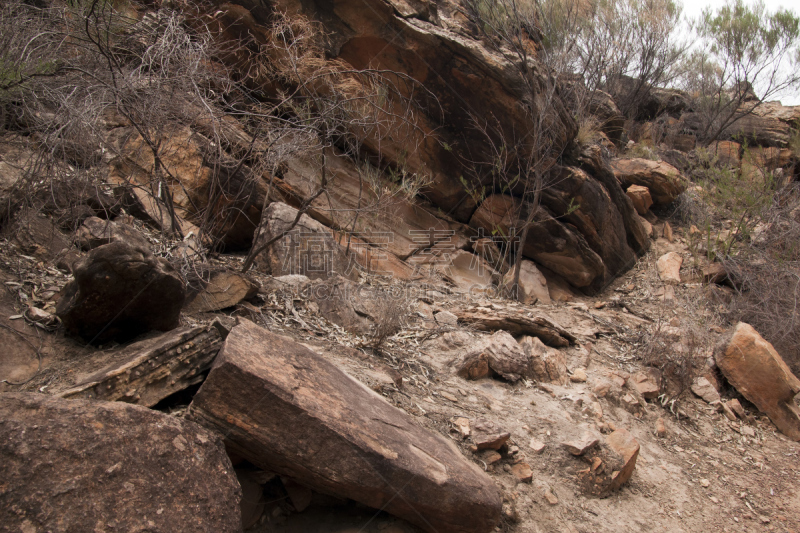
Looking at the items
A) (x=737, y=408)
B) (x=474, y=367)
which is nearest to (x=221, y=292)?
(x=474, y=367)

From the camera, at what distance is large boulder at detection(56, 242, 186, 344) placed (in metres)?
2.30

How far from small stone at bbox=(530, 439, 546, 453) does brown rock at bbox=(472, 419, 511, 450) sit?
253 millimetres

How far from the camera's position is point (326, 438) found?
5.89 ft

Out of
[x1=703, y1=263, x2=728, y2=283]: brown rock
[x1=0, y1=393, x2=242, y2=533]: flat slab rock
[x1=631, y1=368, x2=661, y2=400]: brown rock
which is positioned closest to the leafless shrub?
[x1=0, y1=393, x2=242, y2=533]: flat slab rock

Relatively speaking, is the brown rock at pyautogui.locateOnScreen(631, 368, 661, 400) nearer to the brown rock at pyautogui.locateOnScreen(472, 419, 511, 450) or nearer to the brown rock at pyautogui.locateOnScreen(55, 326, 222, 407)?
the brown rock at pyautogui.locateOnScreen(472, 419, 511, 450)

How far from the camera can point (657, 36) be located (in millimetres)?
10172

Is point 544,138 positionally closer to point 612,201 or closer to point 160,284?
point 612,201

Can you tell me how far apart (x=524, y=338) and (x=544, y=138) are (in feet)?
10.7

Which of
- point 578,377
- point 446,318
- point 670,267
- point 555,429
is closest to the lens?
point 555,429

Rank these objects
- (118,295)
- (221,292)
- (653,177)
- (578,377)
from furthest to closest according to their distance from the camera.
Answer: (653,177), (578,377), (221,292), (118,295)

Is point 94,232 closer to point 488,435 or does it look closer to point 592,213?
point 488,435

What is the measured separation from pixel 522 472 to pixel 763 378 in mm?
3175

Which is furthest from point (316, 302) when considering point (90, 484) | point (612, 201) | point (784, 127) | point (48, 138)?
point (784, 127)

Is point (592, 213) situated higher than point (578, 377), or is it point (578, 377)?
point (592, 213)
